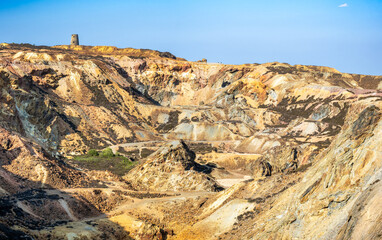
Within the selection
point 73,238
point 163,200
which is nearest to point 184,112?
point 163,200

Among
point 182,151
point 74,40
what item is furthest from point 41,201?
point 74,40

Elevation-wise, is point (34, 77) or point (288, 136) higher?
point (34, 77)

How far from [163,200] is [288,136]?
4864 centimetres

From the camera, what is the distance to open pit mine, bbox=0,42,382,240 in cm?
2644

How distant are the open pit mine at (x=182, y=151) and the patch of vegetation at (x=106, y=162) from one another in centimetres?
36

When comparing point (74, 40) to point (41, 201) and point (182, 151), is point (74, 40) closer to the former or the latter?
point (182, 151)

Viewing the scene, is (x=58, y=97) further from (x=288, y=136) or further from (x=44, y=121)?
(x=288, y=136)

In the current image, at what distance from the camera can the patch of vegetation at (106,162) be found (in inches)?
2422

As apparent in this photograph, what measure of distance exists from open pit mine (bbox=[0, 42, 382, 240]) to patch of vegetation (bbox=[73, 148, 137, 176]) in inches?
14.2

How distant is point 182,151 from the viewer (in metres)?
57.3

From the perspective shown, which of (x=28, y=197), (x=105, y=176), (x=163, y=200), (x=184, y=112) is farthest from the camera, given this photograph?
(x=184, y=112)

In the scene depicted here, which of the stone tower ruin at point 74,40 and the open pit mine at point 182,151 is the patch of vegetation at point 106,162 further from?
the stone tower ruin at point 74,40

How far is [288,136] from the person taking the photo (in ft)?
284

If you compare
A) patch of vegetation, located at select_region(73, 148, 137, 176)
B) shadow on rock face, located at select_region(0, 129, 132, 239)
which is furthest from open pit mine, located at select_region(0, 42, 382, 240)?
patch of vegetation, located at select_region(73, 148, 137, 176)
